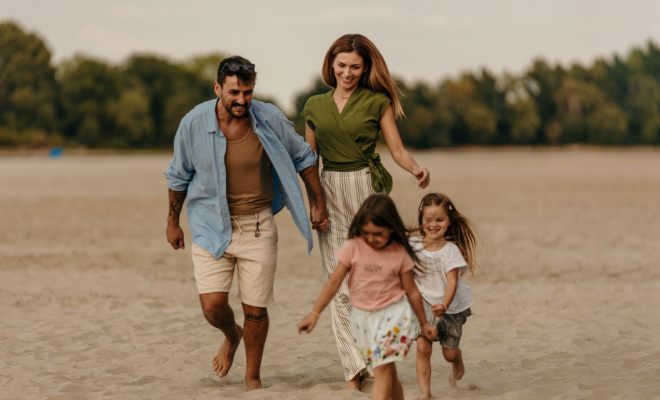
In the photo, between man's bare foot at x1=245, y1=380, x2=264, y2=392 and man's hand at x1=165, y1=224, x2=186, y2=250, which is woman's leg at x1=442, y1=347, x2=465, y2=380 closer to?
man's bare foot at x1=245, y1=380, x2=264, y2=392

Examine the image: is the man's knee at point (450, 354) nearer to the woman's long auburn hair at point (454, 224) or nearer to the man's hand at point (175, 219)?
the woman's long auburn hair at point (454, 224)

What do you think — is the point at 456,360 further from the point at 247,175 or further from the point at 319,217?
the point at 247,175

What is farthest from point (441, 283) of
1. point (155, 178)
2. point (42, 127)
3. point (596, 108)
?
point (596, 108)

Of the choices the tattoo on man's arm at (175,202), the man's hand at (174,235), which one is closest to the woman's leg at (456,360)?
the man's hand at (174,235)

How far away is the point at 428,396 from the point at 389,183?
1394 mm

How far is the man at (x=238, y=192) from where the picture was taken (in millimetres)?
4223

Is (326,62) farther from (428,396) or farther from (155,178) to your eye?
(155,178)

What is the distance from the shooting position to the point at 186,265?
32.9 feet

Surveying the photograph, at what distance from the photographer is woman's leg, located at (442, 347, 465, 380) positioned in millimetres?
4359

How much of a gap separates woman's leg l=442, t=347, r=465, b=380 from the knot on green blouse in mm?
1114

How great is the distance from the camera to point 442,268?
4156 mm

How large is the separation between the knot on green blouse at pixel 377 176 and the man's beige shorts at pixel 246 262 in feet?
2.43

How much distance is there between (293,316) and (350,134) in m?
3.09

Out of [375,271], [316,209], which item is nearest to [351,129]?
[316,209]
